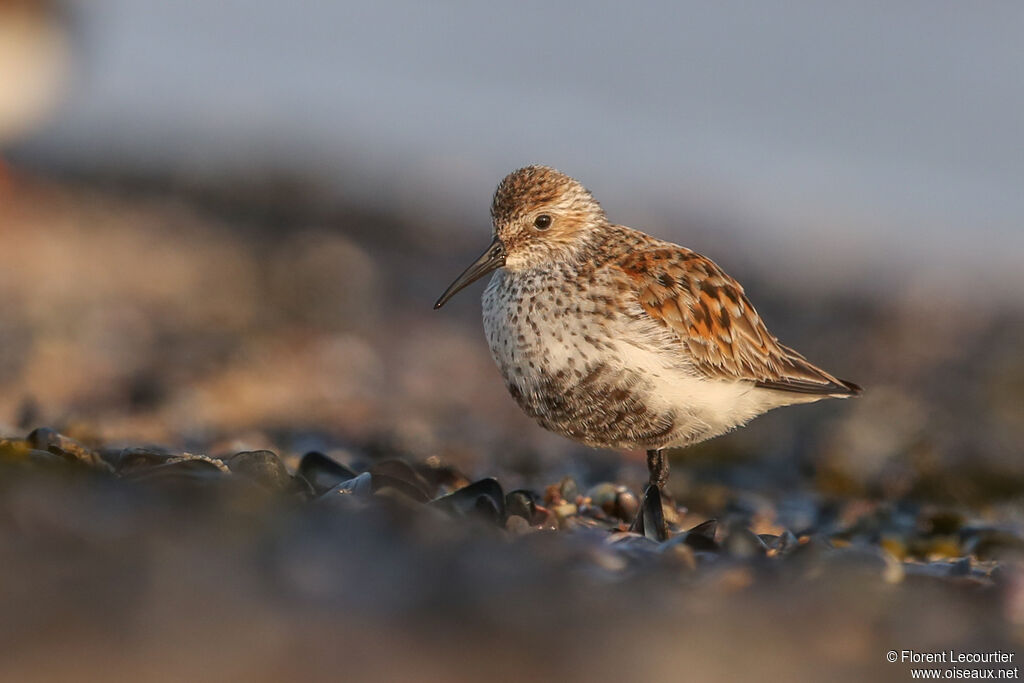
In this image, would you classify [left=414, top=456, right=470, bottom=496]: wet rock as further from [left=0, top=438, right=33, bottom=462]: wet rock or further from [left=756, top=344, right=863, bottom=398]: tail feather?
[left=0, top=438, right=33, bottom=462]: wet rock

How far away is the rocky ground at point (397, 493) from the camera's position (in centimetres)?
272

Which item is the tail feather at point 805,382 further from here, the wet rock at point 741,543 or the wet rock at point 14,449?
the wet rock at point 14,449

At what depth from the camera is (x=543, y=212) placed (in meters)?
5.23

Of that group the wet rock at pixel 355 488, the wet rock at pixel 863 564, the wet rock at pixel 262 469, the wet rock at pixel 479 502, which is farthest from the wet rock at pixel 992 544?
the wet rock at pixel 262 469

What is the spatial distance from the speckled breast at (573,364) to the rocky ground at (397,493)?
37 cm

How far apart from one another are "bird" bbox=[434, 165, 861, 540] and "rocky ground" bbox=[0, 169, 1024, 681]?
1.32ft

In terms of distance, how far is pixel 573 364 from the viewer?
15.2ft

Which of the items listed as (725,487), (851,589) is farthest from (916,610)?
(725,487)

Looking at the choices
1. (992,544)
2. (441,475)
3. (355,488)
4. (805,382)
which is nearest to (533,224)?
(441,475)

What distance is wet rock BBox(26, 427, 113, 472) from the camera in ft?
13.7

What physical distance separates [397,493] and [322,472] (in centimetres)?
69

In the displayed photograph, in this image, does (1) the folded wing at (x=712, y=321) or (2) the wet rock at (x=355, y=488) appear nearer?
(2) the wet rock at (x=355, y=488)

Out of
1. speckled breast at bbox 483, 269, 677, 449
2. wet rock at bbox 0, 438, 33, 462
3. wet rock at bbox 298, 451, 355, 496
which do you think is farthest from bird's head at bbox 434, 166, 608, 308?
wet rock at bbox 0, 438, 33, 462

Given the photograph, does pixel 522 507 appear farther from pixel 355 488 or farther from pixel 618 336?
pixel 618 336
